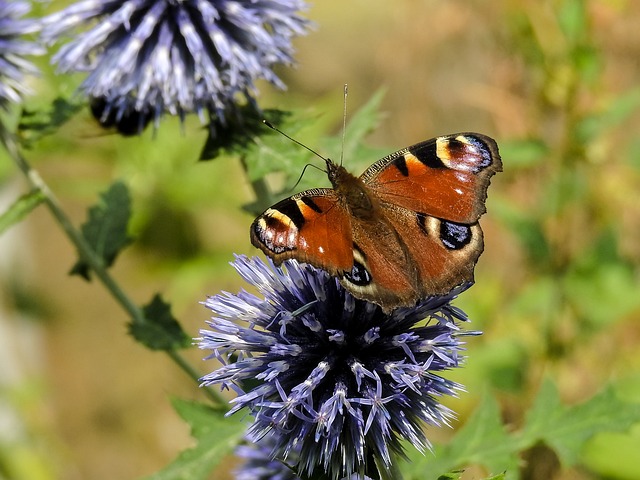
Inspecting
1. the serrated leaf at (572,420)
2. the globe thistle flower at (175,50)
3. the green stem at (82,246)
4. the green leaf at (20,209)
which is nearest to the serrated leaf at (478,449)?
the serrated leaf at (572,420)

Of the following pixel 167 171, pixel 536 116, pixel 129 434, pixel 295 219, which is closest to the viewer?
pixel 295 219

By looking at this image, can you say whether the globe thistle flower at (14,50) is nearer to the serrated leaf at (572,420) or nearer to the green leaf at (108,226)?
the green leaf at (108,226)

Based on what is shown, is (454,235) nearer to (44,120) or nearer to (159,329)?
(159,329)

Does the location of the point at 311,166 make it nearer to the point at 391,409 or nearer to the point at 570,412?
the point at 391,409

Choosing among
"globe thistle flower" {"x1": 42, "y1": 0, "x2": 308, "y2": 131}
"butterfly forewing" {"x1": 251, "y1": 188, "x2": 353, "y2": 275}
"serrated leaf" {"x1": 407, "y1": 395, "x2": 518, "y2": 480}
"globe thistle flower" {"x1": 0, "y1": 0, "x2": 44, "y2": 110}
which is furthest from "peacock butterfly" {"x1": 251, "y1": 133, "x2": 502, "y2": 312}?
"globe thistle flower" {"x1": 0, "y1": 0, "x2": 44, "y2": 110}

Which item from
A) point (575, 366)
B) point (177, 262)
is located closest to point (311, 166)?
point (575, 366)

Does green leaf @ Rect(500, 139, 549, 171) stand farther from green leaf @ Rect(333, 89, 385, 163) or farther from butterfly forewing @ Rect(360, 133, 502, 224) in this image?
butterfly forewing @ Rect(360, 133, 502, 224)

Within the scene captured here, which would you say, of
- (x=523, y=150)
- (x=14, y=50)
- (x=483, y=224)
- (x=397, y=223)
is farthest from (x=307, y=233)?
(x=483, y=224)
